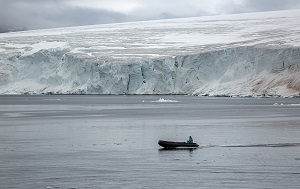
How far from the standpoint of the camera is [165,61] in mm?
68500

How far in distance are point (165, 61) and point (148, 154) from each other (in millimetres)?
45475

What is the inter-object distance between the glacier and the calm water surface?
2653 cm

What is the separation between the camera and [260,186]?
56.0 feet

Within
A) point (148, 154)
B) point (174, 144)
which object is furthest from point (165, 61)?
point (148, 154)

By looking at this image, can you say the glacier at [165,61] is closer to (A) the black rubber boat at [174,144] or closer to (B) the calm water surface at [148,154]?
(B) the calm water surface at [148,154]

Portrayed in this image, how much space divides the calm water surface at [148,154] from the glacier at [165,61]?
26.5 meters

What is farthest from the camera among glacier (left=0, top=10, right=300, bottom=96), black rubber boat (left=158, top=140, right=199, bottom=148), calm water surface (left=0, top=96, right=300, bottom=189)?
glacier (left=0, top=10, right=300, bottom=96)

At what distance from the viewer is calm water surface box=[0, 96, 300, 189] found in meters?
18.0

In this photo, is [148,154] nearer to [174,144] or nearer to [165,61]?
[174,144]

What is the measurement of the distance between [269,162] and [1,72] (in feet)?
194

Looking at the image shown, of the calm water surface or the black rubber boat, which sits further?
the black rubber boat

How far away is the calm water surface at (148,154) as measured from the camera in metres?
18.0

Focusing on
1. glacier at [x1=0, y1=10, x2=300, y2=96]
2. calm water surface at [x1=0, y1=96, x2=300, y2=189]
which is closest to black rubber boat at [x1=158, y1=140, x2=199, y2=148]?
calm water surface at [x1=0, y1=96, x2=300, y2=189]

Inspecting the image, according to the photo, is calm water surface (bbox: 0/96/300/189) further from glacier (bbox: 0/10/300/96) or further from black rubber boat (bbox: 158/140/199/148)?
glacier (bbox: 0/10/300/96)
